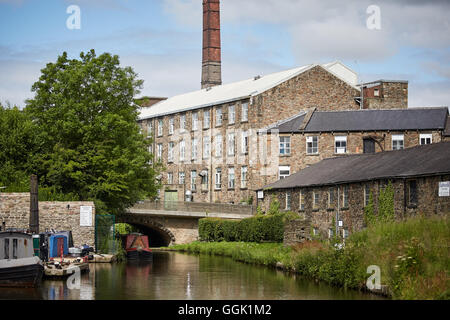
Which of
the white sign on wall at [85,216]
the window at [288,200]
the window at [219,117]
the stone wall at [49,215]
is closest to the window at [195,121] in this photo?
the window at [219,117]

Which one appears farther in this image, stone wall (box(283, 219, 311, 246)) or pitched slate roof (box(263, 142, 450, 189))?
stone wall (box(283, 219, 311, 246))

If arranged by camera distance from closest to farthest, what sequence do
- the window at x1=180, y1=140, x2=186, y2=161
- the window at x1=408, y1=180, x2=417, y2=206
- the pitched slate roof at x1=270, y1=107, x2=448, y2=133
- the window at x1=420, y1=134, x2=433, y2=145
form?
1. the window at x1=408, y1=180, x2=417, y2=206
2. the window at x1=420, y1=134, x2=433, y2=145
3. the pitched slate roof at x1=270, y1=107, x2=448, y2=133
4. the window at x1=180, y1=140, x2=186, y2=161

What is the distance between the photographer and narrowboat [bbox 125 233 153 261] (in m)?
46.2

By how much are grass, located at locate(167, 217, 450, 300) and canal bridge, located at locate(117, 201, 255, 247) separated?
862 inches

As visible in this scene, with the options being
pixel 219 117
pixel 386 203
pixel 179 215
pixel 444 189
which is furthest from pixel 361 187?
pixel 219 117

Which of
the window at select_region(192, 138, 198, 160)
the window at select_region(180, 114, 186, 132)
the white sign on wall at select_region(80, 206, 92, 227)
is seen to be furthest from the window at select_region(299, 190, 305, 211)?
the window at select_region(180, 114, 186, 132)

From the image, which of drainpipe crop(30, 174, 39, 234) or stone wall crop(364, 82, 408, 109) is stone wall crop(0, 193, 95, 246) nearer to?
drainpipe crop(30, 174, 39, 234)

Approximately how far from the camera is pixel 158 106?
271ft

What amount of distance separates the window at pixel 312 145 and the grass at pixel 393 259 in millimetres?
24222

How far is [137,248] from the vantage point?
46500 mm

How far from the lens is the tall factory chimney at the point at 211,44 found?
79188 millimetres

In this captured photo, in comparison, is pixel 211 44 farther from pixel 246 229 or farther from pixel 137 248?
pixel 137 248

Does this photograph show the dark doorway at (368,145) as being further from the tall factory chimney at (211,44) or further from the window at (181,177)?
the tall factory chimney at (211,44)
